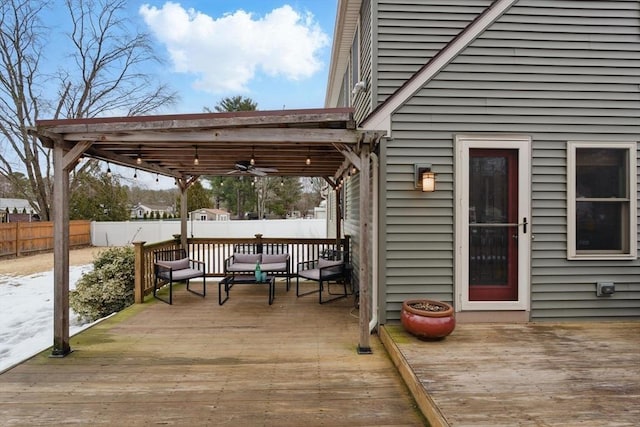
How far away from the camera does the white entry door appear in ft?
12.8

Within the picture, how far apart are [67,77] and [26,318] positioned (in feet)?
47.7

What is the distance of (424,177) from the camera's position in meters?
3.79

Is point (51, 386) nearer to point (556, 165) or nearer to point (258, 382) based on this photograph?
point (258, 382)

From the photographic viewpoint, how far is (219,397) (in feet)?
8.73

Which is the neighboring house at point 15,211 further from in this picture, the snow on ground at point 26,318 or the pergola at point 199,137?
the pergola at point 199,137

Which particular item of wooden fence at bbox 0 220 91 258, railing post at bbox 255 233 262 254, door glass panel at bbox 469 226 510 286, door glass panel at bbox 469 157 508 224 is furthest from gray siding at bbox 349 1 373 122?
wooden fence at bbox 0 220 91 258

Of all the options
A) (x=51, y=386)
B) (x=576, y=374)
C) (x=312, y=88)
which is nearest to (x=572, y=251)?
(x=576, y=374)

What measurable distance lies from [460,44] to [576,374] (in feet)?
11.3

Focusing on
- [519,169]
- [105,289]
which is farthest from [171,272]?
[519,169]

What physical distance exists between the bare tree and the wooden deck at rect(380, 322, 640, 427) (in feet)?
56.7

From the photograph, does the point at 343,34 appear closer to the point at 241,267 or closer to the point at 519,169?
the point at 519,169

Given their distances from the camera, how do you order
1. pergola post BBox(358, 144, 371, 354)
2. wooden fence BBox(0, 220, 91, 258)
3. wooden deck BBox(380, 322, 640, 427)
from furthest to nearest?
wooden fence BBox(0, 220, 91, 258), pergola post BBox(358, 144, 371, 354), wooden deck BBox(380, 322, 640, 427)

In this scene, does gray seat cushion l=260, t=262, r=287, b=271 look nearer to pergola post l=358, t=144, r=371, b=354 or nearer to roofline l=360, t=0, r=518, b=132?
pergola post l=358, t=144, r=371, b=354

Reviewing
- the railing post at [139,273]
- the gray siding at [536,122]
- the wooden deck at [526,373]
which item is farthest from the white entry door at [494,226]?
the railing post at [139,273]
